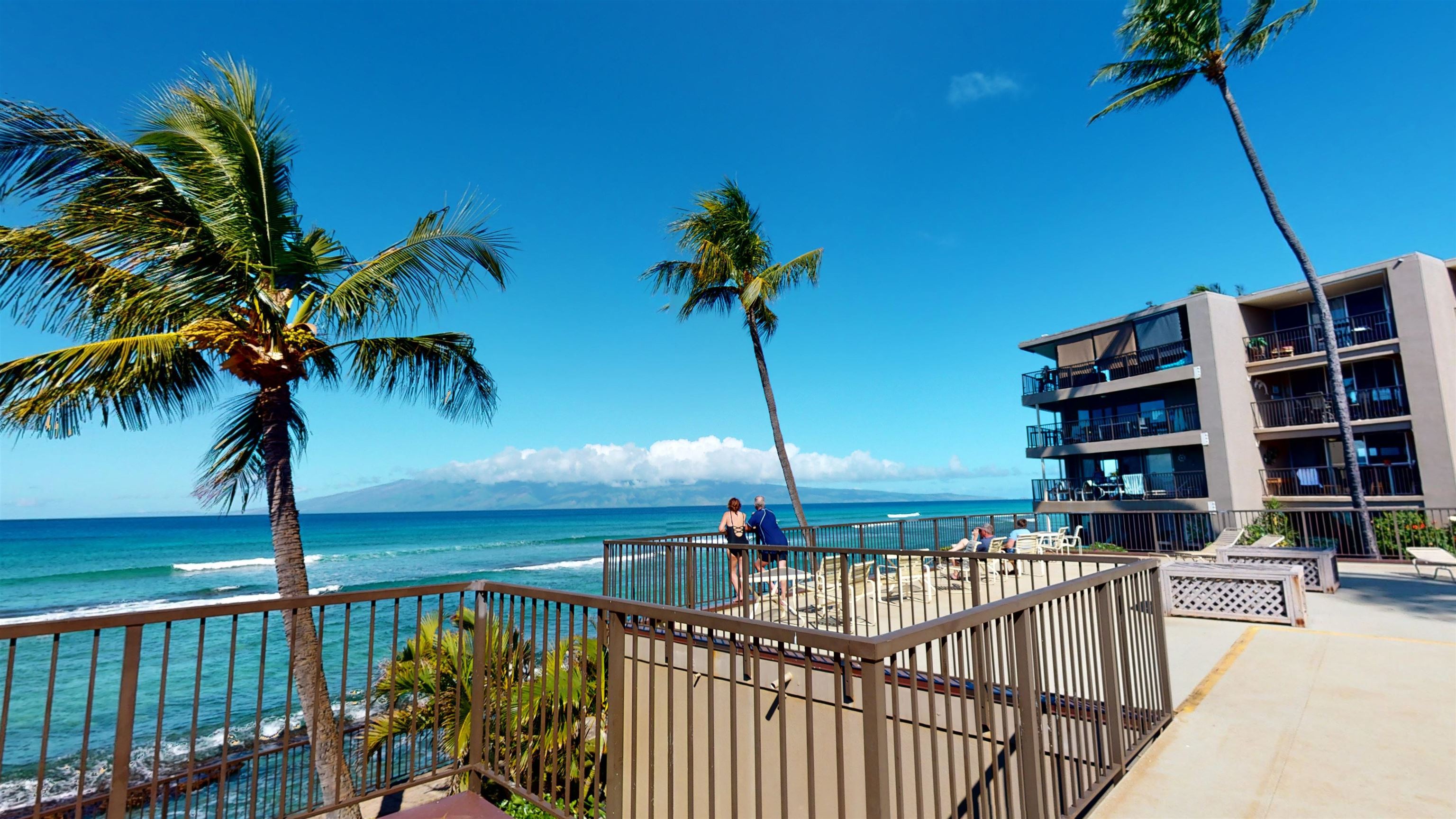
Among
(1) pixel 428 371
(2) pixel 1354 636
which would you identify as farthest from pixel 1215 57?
(1) pixel 428 371

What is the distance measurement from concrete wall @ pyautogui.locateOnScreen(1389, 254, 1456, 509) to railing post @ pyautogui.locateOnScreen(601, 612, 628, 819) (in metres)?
23.6

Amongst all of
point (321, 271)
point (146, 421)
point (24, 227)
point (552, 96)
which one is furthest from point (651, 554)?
point (552, 96)

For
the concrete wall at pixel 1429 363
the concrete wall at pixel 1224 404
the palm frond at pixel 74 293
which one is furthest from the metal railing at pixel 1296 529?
the palm frond at pixel 74 293

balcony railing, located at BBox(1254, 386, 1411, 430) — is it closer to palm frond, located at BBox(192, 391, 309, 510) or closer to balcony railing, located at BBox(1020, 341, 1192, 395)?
balcony railing, located at BBox(1020, 341, 1192, 395)

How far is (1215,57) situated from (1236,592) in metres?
15.2

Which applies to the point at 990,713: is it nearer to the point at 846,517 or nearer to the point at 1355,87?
the point at 1355,87

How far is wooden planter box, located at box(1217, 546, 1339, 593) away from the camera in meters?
9.13

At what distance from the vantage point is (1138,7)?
16.4 meters

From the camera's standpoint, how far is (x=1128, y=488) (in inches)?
904

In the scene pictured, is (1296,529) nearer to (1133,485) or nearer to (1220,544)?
(1133,485)

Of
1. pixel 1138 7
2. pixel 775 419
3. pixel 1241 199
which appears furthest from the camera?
pixel 1241 199

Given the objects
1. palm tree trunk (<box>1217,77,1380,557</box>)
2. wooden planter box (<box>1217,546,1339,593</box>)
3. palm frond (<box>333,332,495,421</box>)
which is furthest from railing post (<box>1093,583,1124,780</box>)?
palm tree trunk (<box>1217,77,1380,557</box>)

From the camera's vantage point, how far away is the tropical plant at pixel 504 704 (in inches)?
124

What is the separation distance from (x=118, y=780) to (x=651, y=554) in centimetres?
634
